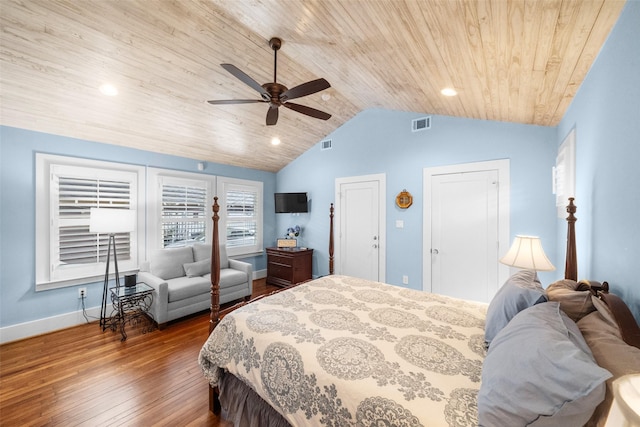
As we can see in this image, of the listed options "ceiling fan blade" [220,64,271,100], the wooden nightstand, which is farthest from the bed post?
the wooden nightstand

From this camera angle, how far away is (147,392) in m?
2.07

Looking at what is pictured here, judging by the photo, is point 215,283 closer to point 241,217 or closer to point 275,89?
point 275,89

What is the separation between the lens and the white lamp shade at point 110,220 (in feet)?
9.62

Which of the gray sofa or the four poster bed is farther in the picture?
the gray sofa

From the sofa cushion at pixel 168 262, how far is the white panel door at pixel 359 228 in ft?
8.34

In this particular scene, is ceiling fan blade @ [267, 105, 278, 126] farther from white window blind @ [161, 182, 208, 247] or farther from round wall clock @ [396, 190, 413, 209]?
white window blind @ [161, 182, 208, 247]

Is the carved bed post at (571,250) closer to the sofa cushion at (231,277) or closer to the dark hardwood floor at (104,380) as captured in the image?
the dark hardwood floor at (104,380)

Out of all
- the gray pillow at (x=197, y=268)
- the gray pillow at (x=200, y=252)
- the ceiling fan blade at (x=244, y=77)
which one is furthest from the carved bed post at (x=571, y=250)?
the gray pillow at (x=200, y=252)

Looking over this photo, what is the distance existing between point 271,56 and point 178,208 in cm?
288

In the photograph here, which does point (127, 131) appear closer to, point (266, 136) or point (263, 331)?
point (266, 136)

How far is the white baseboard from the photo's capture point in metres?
2.77

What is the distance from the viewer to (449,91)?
2.57 m

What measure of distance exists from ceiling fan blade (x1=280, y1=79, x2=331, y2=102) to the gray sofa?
264 cm

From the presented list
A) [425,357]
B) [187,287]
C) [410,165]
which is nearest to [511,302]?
[425,357]
